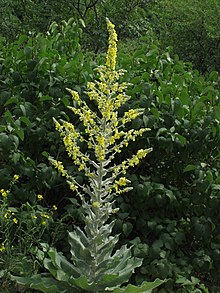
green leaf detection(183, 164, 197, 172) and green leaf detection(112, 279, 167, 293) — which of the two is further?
green leaf detection(183, 164, 197, 172)

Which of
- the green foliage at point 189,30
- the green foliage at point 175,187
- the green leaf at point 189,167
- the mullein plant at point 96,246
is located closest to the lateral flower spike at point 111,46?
the mullein plant at point 96,246

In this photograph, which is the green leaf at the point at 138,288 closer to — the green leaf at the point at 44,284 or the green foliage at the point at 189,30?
the green leaf at the point at 44,284

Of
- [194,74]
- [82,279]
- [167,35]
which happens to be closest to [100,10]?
[167,35]

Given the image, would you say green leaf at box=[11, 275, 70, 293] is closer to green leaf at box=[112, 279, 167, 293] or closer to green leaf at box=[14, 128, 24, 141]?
green leaf at box=[112, 279, 167, 293]

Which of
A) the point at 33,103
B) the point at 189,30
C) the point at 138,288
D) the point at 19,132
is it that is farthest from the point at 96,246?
the point at 189,30

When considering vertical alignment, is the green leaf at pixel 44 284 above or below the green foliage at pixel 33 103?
below

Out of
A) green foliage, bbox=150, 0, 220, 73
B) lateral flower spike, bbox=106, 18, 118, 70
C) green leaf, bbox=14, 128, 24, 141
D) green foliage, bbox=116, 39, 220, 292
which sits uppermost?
lateral flower spike, bbox=106, 18, 118, 70

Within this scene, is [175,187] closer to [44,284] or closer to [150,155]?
[150,155]

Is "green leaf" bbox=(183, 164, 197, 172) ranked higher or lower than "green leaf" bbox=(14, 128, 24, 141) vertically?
lower

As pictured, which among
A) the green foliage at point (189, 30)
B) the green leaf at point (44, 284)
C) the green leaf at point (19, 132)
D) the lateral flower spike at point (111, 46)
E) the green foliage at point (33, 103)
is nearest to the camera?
the lateral flower spike at point (111, 46)

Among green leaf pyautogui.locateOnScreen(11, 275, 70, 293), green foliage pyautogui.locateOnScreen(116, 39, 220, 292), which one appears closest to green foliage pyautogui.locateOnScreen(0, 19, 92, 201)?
green foliage pyautogui.locateOnScreen(116, 39, 220, 292)

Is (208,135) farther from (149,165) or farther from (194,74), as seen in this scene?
(194,74)

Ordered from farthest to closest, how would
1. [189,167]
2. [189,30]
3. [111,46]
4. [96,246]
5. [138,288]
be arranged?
[189,30], [189,167], [96,246], [138,288], [111,46]

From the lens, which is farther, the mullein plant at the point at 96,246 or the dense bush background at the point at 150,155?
the dense bush background at the point at 150,155
